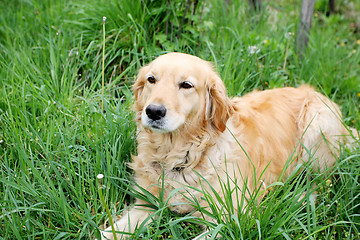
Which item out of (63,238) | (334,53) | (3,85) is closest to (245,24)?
(334,53)

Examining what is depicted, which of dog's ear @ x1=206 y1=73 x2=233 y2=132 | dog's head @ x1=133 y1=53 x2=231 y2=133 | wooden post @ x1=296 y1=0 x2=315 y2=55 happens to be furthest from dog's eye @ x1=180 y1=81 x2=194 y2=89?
wooden post @ x1=296 y1=0 x2=315 y2=55

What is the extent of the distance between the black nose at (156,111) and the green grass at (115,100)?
A: 51cm

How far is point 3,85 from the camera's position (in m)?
2.97

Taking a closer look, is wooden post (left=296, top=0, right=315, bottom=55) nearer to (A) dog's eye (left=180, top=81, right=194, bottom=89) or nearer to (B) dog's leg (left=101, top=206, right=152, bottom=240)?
(A) dog's eye (left=180, top=81, right=194, bottom=89)

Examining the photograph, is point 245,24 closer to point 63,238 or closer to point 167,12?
point 167,12

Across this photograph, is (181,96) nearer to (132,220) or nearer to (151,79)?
(151,79)

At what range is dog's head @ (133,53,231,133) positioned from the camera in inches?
82.6

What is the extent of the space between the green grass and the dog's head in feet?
1.53

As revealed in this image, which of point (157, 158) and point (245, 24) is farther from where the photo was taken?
point (245, 24)

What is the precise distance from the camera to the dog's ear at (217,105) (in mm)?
2354

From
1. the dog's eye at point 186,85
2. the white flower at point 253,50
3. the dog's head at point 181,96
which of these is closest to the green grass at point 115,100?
the white flower at point 253,50

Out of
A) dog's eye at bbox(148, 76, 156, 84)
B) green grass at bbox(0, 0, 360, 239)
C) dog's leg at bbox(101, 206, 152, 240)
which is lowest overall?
dog's leg at bbox(101, 206, 152, 240)

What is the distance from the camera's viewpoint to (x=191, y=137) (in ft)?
7.64

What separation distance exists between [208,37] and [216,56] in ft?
0.82
